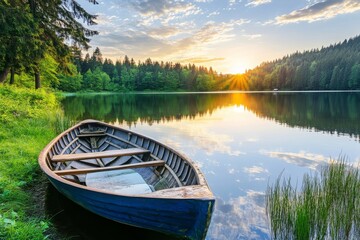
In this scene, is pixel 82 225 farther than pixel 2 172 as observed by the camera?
No

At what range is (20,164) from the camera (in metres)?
6.56

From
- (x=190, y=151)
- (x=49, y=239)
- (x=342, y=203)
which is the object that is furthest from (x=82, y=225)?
(x=190, y=151)

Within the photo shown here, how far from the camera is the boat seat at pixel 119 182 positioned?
5031 mm

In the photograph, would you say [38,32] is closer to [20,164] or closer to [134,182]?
[20,164]

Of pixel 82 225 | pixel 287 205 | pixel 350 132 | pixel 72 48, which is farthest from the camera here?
pixel 72 48

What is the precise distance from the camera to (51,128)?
10.9 metres

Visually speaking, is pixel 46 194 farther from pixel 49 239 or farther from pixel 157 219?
pixel 157 219

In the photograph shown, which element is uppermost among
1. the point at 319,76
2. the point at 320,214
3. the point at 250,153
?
the point at 319,76

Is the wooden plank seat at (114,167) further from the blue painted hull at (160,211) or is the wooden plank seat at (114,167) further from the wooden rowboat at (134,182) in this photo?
the blue painted hull at (160,211)

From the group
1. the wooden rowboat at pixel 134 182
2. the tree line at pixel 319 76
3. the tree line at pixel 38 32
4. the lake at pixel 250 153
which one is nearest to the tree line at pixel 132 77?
the tree line at pixel 319 76

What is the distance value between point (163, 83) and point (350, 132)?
8391cm

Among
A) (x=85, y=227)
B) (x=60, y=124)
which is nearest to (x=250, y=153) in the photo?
(x=85, y=227)

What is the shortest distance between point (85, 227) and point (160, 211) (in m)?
1.90

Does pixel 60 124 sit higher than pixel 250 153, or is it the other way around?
pixel 60 124
